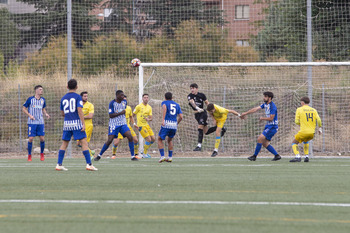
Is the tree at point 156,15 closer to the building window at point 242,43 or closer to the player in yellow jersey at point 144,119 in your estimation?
the building window at point 242,43

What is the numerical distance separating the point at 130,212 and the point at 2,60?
67.7 feet

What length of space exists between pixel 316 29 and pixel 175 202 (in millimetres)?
13108

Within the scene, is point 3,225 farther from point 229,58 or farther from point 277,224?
point 229,58

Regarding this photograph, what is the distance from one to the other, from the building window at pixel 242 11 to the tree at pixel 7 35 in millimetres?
9017

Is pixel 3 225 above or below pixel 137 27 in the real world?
below

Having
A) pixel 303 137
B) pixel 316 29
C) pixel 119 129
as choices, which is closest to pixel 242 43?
pixel 316 29

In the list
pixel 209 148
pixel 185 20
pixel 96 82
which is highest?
pixel 185 20

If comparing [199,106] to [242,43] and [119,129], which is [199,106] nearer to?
[119,129]

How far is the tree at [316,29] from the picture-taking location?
717 inches

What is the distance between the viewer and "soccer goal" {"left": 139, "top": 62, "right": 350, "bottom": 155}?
1870 cm

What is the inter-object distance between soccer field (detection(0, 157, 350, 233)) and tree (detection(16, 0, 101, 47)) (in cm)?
1301

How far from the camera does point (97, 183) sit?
873 cm

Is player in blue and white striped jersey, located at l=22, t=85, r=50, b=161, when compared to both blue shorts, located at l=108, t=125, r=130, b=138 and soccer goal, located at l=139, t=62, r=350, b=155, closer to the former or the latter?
blue shorts, located at l=108, t=125, r=130, b=138

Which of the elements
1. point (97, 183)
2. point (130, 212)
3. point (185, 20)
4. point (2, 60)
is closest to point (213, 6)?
point (185, 20)
